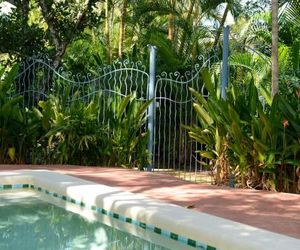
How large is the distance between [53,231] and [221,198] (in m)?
1.89

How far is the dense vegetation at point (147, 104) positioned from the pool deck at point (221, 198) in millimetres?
561

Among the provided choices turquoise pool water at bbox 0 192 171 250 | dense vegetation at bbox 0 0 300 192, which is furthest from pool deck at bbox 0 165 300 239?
turquoise pool water at bbox 0 192 171 250

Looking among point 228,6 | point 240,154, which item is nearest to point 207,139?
point 240,154

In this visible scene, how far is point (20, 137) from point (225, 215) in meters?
5.22

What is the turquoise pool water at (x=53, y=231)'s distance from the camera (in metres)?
4.29

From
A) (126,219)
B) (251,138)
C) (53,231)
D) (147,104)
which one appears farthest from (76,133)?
(126,219)

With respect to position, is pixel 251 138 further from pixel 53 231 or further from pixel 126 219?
pixel 53 231

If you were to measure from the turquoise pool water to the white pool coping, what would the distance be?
207 millimetres

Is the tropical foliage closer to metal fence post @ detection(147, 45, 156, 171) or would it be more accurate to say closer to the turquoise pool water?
metal fence post @ detection(147, 45, 156, 171)

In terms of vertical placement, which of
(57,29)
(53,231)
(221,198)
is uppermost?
(57,29)

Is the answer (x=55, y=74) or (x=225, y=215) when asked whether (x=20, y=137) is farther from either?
(x=225, y=215)

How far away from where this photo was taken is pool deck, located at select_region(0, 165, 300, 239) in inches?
176

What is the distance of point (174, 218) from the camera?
13.7 feet

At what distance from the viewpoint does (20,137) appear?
29.1 ft
